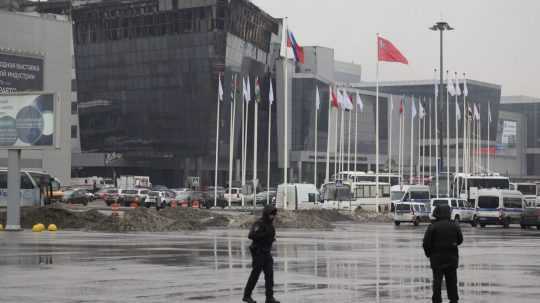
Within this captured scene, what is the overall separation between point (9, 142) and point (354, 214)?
31040 mm

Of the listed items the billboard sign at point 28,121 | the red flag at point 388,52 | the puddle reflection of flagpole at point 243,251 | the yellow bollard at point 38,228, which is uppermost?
the red flag at point 388,52

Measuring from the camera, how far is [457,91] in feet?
289

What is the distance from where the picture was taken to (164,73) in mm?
128625

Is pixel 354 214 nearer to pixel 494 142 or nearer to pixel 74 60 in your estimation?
pixel 74 60

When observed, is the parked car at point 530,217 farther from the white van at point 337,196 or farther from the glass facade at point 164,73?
the glass facade at point 164,73

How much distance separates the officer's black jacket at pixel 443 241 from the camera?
1502cm

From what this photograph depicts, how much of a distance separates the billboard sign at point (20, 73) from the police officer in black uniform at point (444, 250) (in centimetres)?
7686

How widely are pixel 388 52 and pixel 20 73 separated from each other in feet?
127

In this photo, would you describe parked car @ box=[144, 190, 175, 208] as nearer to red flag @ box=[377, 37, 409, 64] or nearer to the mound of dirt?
red flag @ box=[377, 37, 409, 64]

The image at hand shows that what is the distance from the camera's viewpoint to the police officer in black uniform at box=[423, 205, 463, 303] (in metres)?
15.0

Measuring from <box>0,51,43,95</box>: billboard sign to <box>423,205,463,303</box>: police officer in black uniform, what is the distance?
7686cm

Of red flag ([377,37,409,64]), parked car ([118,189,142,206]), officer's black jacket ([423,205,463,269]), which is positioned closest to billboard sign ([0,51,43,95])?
parked car ([118,189,142,206])

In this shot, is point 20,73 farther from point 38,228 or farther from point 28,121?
point 38,228

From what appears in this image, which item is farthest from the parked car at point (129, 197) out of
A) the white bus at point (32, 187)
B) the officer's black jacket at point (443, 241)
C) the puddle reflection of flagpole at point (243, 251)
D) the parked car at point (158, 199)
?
the officer's black jacket at point (443, 241)
